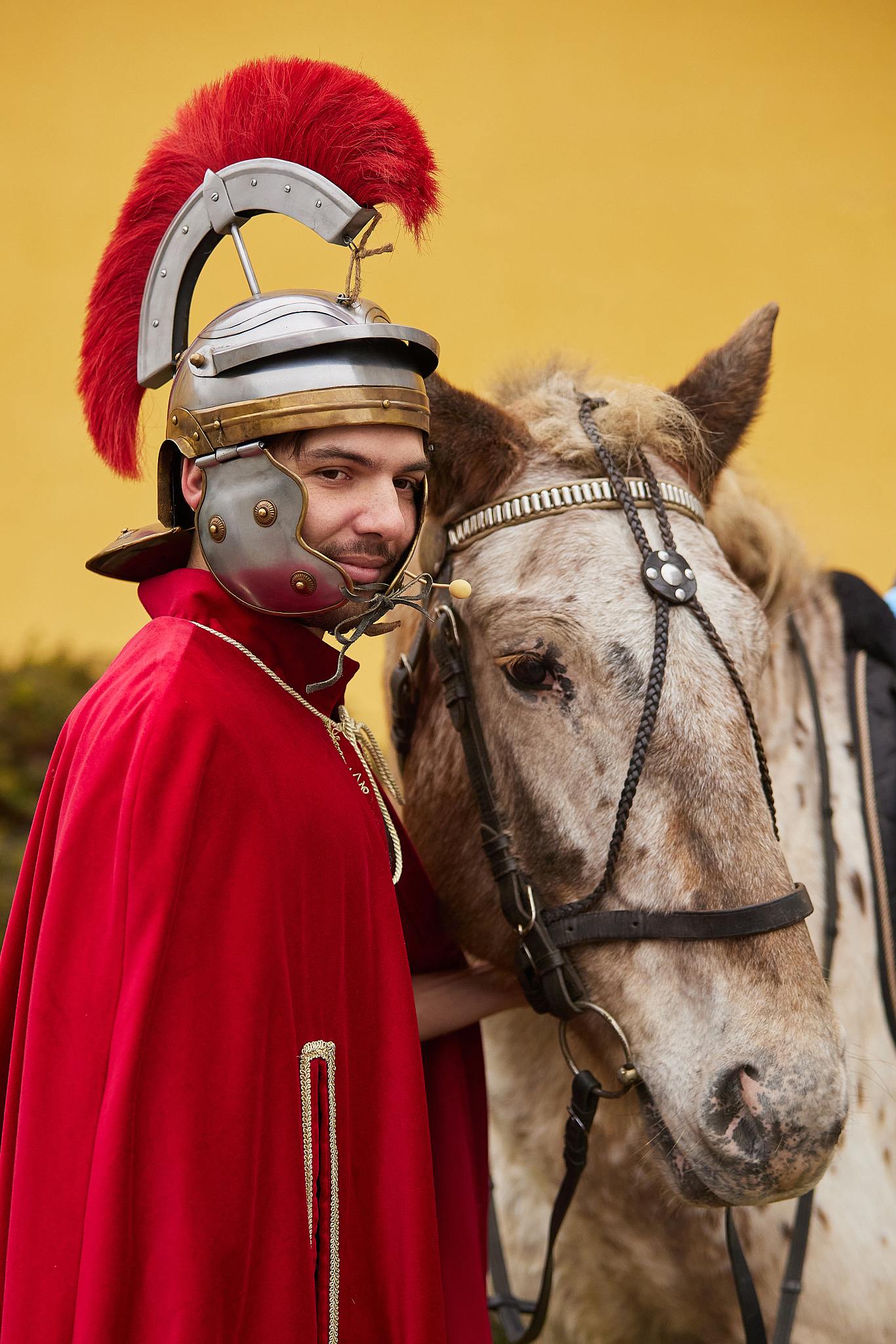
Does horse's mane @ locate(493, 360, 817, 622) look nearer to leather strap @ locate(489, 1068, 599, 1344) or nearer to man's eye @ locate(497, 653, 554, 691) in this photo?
man's eye @ locate(497, 653, 554, 691)

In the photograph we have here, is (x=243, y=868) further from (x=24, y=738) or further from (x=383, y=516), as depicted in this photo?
(x=24, y=738)

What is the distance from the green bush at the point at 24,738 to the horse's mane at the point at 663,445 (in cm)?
260

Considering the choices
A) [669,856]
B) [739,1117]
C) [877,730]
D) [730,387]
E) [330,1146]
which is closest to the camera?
[330,1146]

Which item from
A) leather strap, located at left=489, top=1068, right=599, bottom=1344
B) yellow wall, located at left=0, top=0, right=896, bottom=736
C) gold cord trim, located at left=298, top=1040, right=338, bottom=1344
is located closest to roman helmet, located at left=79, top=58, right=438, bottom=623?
gold cord trim, located at left=298, top=1040, right=338, bottom=1344

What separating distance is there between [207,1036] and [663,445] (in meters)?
1.14

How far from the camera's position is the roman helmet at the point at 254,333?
136 centimetres

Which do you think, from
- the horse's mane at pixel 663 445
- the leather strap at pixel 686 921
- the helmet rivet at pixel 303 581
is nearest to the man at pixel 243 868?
the helmet rivet at pixel 303 581

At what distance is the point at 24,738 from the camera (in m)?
4.09

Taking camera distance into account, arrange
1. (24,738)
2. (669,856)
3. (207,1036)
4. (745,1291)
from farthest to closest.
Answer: (24,738) < (745,1291) < (669,856) < (207,1036)

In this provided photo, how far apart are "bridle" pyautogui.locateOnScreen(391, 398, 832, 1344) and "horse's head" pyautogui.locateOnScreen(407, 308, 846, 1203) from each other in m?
0.02

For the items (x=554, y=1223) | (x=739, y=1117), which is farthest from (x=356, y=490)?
(x=554, y=1223)

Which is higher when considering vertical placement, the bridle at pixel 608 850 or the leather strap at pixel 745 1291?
the bridle at pixel 608 850

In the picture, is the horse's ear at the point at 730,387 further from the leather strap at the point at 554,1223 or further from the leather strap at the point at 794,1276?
the leather strap at the point at 794,1276

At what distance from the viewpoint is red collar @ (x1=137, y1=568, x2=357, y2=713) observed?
1416 millimetres
